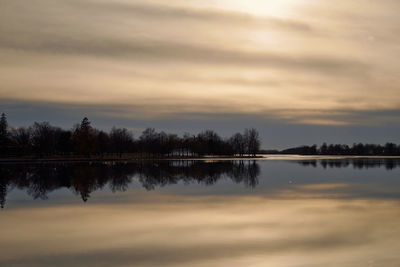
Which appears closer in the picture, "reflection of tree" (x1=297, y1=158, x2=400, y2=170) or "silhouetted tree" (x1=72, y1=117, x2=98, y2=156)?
"reflection of tree" (x1=297, y1=158, x2=400, y2=170)

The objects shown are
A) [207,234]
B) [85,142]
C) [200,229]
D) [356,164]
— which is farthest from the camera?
[85,142]

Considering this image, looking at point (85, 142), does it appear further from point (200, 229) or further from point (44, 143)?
point (200, 229)

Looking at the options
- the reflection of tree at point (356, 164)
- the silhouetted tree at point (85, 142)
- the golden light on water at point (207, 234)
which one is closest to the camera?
the golden light on water at point (207, 234)

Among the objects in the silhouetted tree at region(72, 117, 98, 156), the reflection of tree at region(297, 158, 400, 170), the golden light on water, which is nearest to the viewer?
the golden light on water

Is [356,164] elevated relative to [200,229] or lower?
lower

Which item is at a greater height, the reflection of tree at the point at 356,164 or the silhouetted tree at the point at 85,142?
the silhouetted tree at the point at 85,142

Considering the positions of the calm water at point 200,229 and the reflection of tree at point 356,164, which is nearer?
the calm water at point 200,229

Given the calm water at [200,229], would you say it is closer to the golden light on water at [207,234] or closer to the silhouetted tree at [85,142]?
the golden light on water at [207,234]

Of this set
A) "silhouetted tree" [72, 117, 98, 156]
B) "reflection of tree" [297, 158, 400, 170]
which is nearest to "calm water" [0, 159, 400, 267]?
"reflection of tree" [297, 158, 400, 170]

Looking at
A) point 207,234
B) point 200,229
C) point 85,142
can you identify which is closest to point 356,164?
point 85,142

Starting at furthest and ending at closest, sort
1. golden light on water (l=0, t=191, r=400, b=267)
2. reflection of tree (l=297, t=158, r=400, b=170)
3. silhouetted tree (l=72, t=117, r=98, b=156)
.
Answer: silhouetted tree (l=72, t=117, r=98, b=156) → reflection of tree (l=297, t=158, r=400, b=170) → golden light on water (l=0, t=191, r=400, b=267)

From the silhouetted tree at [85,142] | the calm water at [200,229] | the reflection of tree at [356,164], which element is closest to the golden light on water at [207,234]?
the calm water at [200,229]

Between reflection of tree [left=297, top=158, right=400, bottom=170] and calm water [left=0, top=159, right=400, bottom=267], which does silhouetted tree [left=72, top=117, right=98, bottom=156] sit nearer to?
reflection of tree [left=297, top=158, right=400, bottom=170]

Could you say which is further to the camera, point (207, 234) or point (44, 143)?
point (44, 143)
